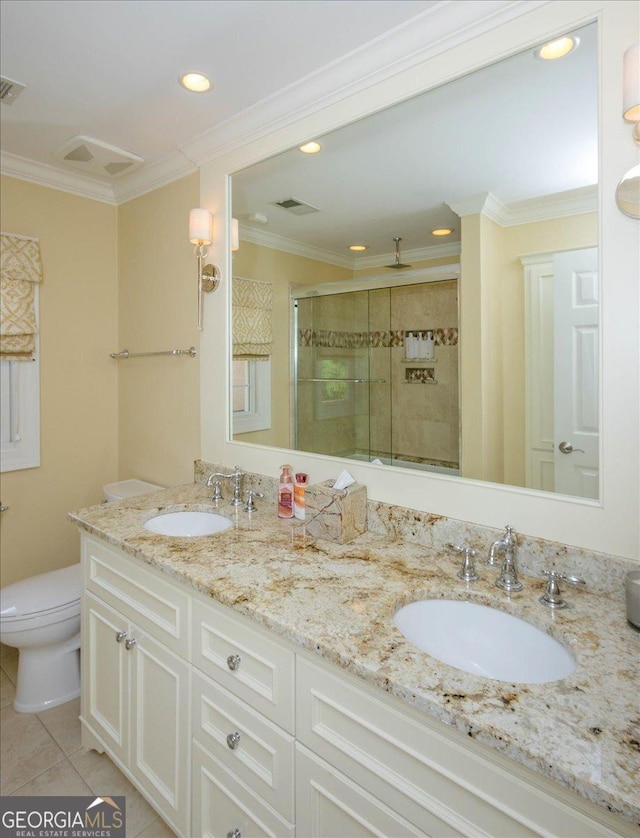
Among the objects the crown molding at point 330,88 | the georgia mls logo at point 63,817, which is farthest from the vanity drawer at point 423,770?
the crown molding at point 330,88

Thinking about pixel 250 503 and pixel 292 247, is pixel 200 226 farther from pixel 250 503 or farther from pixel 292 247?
pixel 250 503

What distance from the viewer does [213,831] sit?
48.1 inches

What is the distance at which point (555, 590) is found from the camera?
3.48 feet

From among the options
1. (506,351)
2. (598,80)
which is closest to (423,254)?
(506,351)

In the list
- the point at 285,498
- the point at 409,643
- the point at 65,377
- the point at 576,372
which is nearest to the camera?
the point at 409,643

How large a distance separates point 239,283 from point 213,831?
6.04ft

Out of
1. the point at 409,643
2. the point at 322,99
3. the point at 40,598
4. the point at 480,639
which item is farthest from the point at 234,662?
the point at 322,99

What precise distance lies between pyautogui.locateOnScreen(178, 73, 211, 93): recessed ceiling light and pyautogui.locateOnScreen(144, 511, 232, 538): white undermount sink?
1.57m

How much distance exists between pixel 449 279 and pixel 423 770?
3.91 feet

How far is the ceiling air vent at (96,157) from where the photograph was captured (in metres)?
2.09

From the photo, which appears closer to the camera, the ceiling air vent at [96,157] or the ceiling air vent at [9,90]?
the ceiling air vent at [9,90]

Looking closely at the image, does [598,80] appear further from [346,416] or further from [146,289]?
[146,289]

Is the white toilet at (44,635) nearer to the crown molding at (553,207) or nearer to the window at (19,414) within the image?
the window at (19,414)

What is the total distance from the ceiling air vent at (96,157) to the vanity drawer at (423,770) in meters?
2.28
